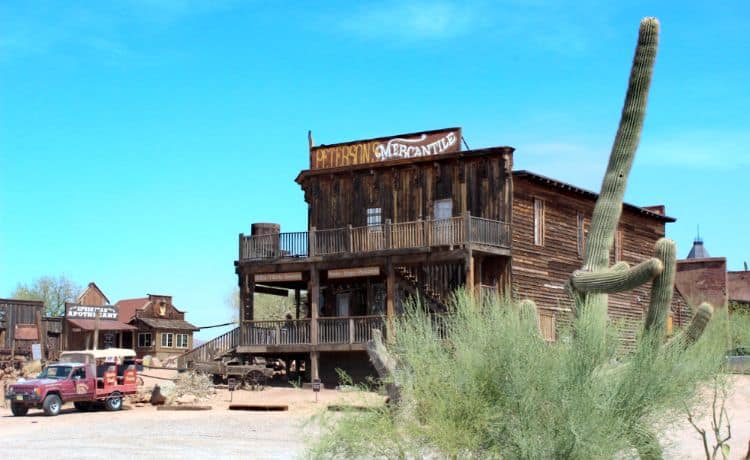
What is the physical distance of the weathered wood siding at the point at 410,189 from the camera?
34.4 meters

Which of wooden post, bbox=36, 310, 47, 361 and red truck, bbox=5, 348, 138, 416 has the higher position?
wooden post, bbox=36, 310, 47, 361

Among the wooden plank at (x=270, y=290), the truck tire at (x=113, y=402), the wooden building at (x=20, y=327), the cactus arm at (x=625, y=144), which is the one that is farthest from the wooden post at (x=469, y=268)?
the wooden building at (x=20, y=327)

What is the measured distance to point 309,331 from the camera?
3494cm

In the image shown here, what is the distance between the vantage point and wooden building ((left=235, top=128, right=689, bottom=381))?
3350 cm

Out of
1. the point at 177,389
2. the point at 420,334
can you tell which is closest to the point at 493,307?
the point at 420,334

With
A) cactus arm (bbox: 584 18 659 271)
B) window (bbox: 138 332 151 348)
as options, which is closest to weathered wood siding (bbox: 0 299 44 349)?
window (bbox: 138 332 151 348)

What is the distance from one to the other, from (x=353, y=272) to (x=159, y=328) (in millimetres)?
30862

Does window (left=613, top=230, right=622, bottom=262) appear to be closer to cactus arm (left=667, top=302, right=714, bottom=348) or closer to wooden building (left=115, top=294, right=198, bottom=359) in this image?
cactus arm (left=667, top=302, right=714, bottom=348)

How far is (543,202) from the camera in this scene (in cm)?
3616

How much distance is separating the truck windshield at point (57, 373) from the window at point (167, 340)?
114 feet

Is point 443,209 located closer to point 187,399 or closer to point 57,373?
point 187,399

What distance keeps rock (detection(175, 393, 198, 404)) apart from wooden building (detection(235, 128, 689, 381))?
4353 mm

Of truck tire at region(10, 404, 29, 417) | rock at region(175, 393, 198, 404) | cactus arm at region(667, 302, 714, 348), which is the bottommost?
truck tire at region(10, 404, 29, 417)

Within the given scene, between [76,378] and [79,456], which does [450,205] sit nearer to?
[76,378]
